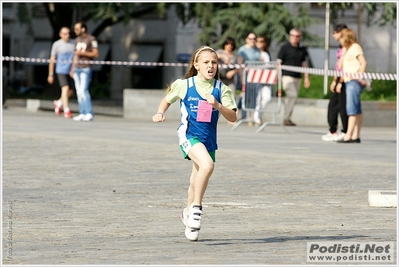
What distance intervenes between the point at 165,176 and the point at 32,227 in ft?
12.0

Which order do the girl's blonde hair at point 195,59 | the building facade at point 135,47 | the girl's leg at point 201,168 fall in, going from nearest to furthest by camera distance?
the girl's leg at point 201,168 < the girl's blonde hair at point 195,59 < the building facade at point 135,47

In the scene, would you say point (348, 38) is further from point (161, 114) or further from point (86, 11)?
point (86, 11)

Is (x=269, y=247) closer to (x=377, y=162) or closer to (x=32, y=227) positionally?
(x=32, y=227)

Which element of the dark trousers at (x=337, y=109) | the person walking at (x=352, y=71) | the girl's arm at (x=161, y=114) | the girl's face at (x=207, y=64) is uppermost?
the girl's face at (x=207, y=64)

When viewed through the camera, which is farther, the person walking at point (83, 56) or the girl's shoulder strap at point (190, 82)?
the person walking at point (83, 56)

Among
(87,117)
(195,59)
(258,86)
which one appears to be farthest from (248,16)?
(195,59)

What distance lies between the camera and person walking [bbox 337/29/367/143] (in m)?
15.8

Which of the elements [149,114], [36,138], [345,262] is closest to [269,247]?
[345,262]

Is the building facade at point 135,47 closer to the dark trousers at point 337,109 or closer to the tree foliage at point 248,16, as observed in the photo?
the tree foliage at point 248,16

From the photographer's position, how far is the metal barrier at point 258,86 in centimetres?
1924

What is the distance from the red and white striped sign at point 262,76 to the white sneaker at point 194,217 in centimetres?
1168

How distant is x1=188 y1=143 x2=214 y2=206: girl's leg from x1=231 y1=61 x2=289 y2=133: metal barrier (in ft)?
36.5

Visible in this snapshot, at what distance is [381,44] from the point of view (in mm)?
50156

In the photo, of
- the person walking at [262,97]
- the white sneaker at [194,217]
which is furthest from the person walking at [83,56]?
the white sneaker at [194,217]
